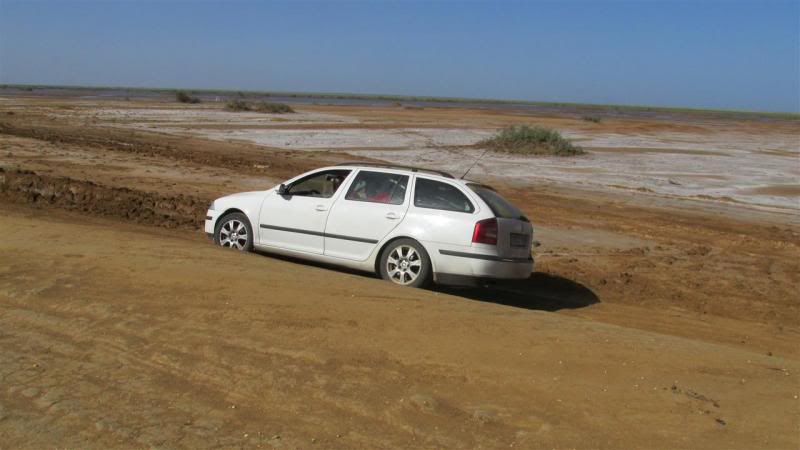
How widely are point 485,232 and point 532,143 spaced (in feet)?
77.5

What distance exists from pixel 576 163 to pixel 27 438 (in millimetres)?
25628

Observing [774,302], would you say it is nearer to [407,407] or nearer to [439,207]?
[439,207]

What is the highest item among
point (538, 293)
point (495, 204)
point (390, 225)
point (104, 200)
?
point (495, 204)

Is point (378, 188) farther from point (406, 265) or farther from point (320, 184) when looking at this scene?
point (406, 265)

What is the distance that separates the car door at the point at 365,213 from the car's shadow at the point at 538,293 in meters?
0.94

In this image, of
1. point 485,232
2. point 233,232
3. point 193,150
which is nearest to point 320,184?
point 233,232

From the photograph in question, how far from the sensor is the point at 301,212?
10.5 m

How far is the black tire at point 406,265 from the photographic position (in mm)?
9438

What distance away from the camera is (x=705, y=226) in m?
16.5

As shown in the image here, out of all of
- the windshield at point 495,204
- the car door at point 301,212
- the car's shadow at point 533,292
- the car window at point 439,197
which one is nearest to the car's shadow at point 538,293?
the car's shadow at point 533,292

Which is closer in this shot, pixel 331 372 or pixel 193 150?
pixel 331 372

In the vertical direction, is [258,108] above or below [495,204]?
above

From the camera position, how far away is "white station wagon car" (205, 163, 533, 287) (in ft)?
30.8

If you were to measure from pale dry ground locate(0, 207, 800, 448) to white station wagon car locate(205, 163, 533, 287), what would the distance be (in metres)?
1.16
